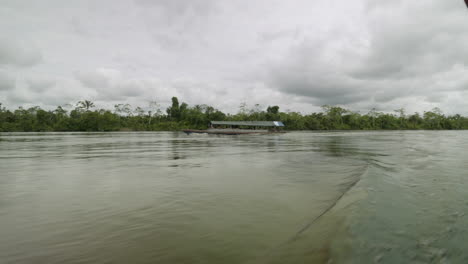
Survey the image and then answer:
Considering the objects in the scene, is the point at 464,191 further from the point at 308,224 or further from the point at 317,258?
the point at 317,258

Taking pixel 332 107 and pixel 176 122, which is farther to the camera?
pixel 332 107

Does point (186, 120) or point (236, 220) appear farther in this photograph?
point (186, 120)

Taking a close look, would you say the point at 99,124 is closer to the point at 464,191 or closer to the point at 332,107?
the point at 464,191

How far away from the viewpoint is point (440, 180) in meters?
6.44

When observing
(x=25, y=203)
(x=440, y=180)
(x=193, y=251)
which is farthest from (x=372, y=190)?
(x=25, y=203)

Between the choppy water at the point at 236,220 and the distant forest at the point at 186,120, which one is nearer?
the choppy water at the point at 236,220

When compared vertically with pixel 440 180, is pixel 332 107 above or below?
above

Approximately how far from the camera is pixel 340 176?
746cm

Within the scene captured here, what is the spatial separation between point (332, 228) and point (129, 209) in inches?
142

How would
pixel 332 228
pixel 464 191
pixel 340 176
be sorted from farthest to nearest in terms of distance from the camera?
pixel 340 176
pixel 464 191
pixel 332 228

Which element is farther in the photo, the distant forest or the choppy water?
the distant forest

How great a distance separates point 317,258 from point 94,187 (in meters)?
5.87

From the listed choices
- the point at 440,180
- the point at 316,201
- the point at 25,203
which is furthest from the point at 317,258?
the point at 440,180

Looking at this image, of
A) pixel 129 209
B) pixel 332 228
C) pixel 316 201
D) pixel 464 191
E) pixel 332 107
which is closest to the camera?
pixel 332 228
